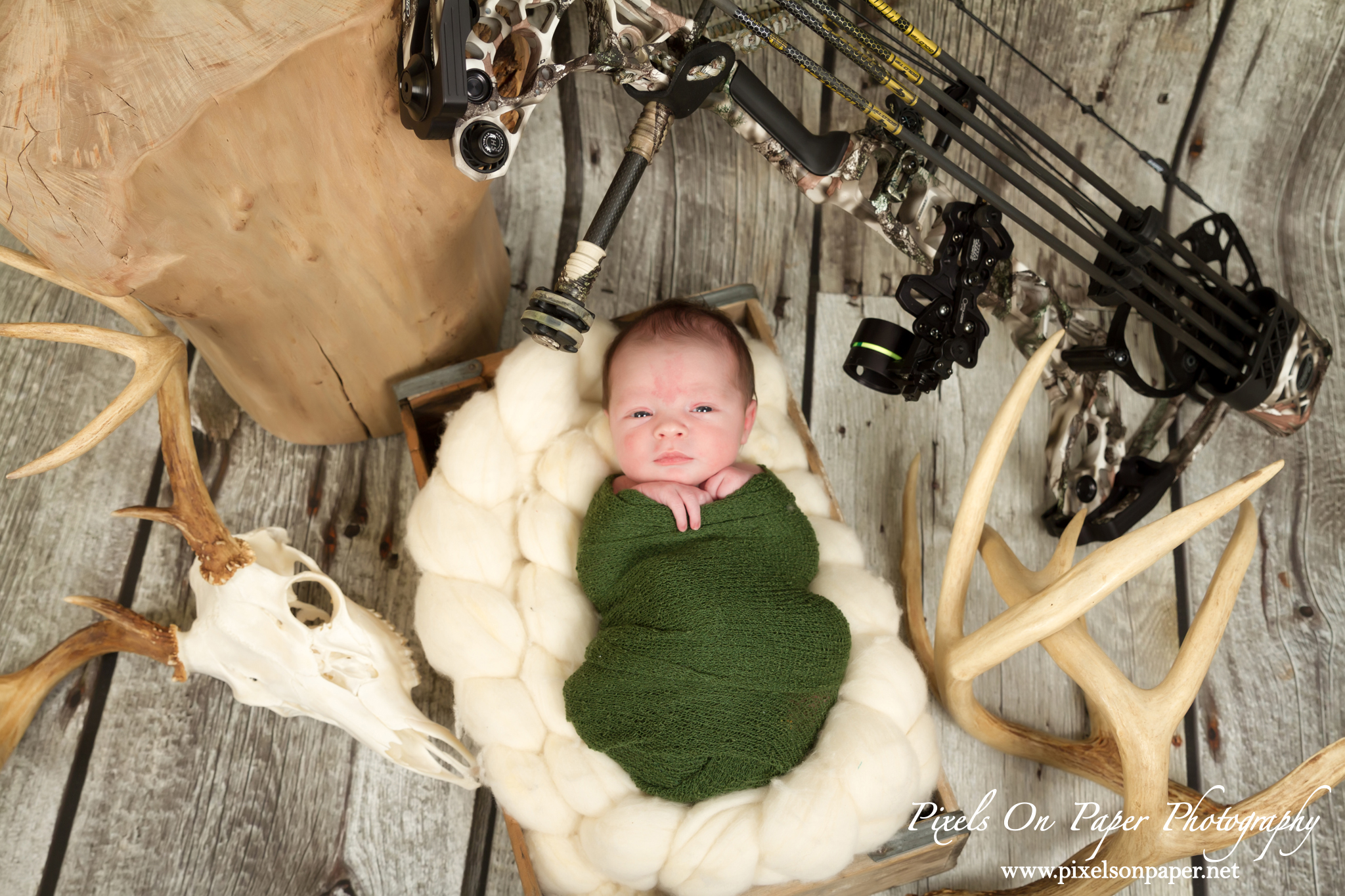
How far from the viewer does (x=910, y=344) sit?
107cm

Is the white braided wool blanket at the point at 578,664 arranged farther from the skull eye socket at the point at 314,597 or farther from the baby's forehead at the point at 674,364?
the skull eye socket at the point at 314,597

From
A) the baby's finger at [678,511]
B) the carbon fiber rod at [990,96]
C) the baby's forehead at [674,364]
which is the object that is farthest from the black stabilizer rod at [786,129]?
the baby's finger at [678,511]

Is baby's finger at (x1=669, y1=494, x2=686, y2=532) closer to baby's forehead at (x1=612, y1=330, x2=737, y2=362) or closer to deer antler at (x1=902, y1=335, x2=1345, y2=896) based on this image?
baby's forehead at (x1=612, y1=330, x2=737, y2=362)

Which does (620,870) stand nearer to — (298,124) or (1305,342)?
(298,124)

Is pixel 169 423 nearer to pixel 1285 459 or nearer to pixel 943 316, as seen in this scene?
pixel 943 316

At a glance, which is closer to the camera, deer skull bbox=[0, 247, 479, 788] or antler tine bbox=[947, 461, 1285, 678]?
antler tine bbox=[947, 461, 1285, 678]

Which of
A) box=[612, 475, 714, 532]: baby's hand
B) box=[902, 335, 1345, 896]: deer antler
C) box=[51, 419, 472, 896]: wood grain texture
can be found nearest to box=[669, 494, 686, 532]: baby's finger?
box=[612, 475, 714, 532]: baby's hand

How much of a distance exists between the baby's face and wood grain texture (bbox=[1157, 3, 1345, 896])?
2.93 feet

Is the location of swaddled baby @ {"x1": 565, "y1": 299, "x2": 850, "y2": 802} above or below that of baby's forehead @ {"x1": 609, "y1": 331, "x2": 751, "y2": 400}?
below

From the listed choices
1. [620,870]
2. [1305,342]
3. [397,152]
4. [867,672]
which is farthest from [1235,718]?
[397,152]

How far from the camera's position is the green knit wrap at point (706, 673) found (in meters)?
1.02

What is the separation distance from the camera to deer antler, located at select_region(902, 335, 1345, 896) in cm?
104

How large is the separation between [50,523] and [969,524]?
1.42m

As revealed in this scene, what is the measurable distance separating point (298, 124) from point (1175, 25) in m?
1.53
